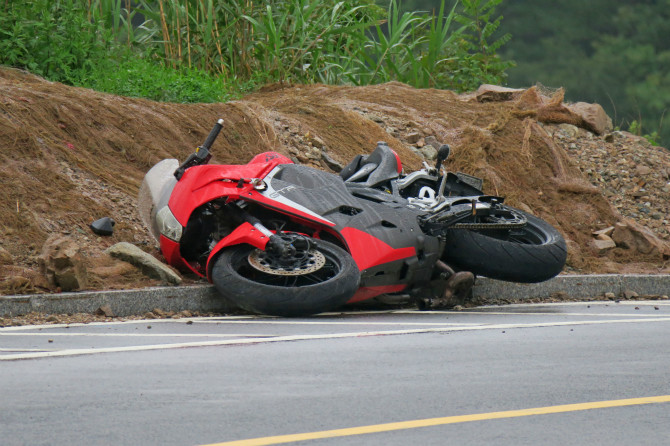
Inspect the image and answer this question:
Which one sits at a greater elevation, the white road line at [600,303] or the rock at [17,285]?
the rock at [17,285]

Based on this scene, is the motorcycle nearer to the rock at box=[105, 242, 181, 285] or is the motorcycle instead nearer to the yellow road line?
the rock at box=[105, 242, 181, 285]

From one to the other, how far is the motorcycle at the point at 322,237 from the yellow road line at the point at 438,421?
12.2ft

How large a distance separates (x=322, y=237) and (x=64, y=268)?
2329 mm

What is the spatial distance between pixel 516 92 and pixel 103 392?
13.9 meters

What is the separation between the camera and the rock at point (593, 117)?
1877cm

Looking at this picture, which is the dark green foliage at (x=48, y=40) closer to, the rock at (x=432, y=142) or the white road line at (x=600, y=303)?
the rock at (x=432, y=142)

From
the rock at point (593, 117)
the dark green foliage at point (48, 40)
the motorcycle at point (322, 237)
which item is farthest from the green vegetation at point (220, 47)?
the motorcycle at point (322, 237)

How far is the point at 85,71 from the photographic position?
622 inches

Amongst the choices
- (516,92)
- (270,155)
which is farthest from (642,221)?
(270,155)

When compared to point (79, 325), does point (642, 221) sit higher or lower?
lower

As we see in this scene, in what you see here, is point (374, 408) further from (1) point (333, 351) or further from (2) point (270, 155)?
(2) point (270, 155)

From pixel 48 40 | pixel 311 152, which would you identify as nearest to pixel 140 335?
pixel 311 152

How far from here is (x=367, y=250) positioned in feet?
33.6

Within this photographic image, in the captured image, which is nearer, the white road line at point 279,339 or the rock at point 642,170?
the white road line at point 279,339
